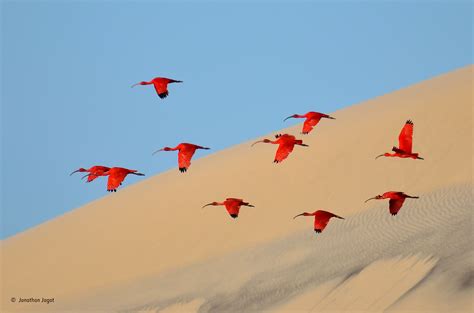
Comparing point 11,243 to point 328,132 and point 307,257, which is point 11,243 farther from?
point 307,257

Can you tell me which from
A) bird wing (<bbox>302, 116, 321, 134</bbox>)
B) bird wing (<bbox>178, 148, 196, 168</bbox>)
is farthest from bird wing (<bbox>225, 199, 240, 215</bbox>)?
bird wing (<bbox>302, 116, 321, 134</bbox>)

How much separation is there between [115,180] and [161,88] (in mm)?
Answer: 1868

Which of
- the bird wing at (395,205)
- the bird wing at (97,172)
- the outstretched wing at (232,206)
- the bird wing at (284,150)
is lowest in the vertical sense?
the bird wing at (395,205)

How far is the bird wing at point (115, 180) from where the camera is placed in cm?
2187

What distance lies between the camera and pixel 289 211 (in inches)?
1249

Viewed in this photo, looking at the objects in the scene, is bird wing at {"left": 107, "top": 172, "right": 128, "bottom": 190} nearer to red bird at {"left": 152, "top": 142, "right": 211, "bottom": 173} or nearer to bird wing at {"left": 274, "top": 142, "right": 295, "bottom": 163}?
red bird at {"left": 152, "top": 142, "right": 211, "bottom": 173}

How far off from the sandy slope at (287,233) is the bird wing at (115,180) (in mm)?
5447

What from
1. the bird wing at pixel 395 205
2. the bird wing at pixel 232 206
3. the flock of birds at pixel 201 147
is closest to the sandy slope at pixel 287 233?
the bird wing at pixel 395 205

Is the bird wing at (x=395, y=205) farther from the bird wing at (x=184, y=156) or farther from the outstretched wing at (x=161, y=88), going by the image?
the outstretched wing at (x=161, y=88)

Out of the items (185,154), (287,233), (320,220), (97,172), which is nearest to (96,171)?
(97,172)

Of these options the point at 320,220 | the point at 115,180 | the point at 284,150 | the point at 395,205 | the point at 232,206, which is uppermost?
the point at 115,180

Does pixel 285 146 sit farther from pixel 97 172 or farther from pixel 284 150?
pixel 97 172

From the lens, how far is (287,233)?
30.1m

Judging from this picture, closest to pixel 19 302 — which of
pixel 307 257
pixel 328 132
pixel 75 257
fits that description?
pixel 75 257
